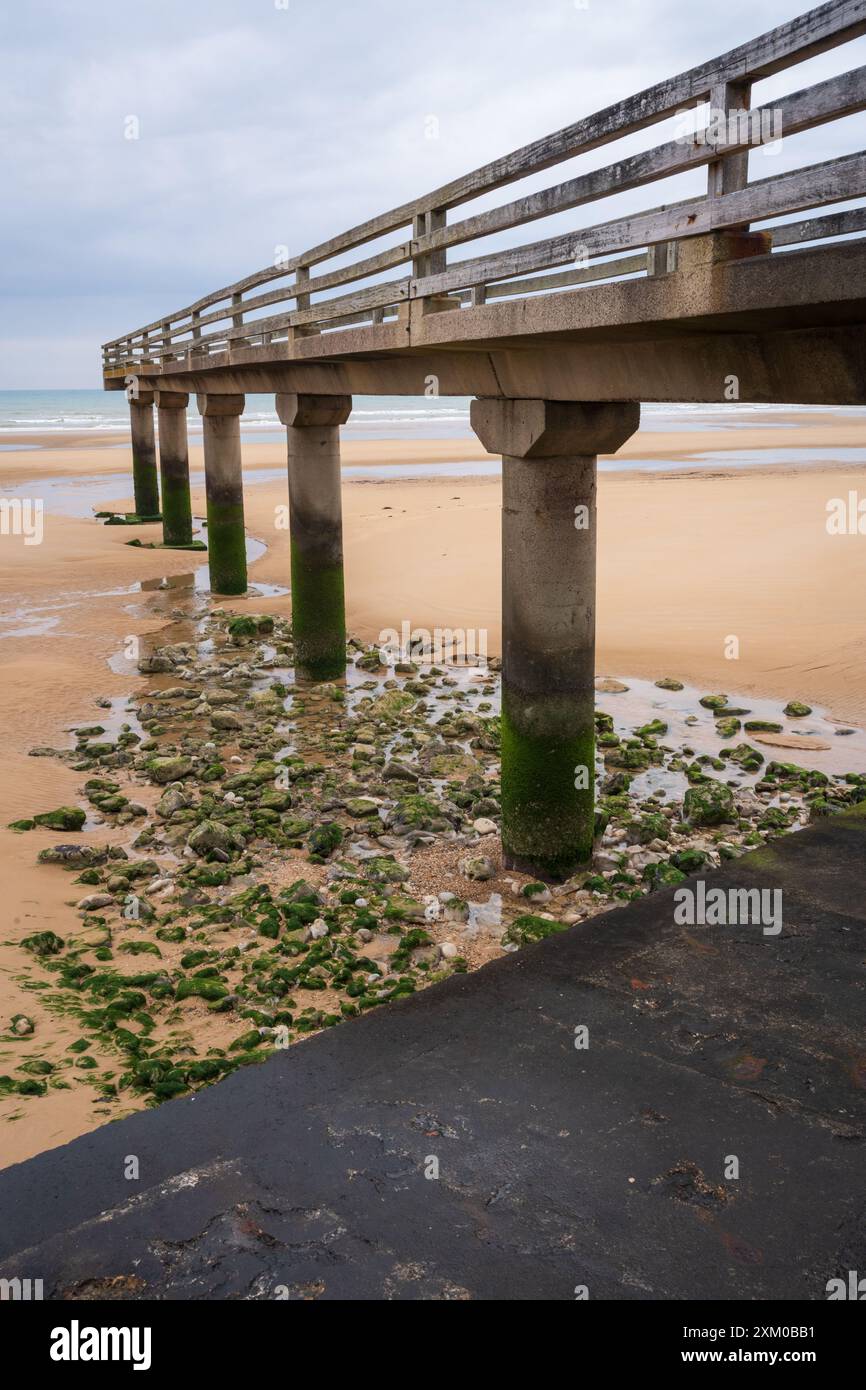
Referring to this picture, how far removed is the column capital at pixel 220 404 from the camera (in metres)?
18.8

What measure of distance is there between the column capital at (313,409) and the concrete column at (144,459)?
1600 cm

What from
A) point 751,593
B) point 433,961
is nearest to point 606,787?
point 433,961

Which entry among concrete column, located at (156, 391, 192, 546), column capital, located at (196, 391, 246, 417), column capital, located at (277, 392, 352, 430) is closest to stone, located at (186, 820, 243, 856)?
column capital, located at (277, 392, 352, 430)

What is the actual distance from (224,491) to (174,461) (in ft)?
18.9

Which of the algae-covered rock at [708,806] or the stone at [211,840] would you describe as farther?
the algae-covered rock at [708,806]

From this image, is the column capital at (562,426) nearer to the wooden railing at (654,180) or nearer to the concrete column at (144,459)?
the wooden railing at (654,180)

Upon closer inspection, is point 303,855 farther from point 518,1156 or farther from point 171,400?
point 171,400

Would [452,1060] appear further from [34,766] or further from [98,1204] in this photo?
[34,766]

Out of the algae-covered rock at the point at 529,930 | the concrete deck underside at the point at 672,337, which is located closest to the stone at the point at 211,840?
the algae-covered rock at the point at 529,930

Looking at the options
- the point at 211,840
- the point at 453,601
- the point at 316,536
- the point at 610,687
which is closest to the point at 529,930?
the point at 211,840

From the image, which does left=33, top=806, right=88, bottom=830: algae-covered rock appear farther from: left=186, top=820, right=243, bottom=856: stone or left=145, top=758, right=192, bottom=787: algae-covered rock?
left=145, top=758, right=192, bottom=787: algae-covered rock

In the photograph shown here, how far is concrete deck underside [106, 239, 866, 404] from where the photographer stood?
484 cm
